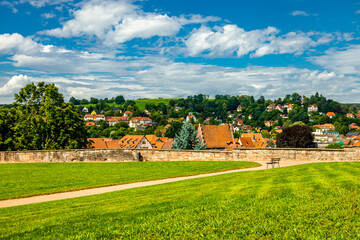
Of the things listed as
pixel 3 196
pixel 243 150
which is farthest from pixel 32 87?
pixel 243 150

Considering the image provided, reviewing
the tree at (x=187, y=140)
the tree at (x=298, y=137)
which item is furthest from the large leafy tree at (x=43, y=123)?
the tree at (x=298, y=137)

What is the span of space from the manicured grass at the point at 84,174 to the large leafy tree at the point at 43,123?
8837mm

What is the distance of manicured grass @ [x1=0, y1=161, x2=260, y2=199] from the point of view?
1435 cm

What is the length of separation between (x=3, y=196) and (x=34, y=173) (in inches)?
237

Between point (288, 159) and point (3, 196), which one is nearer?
point (3, 196)

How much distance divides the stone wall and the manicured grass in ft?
7.37

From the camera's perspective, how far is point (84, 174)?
1800cm

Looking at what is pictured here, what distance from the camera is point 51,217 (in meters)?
8.02

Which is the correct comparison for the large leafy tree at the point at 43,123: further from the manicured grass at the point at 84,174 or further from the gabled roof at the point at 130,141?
the gabled roof at the point at 130,141

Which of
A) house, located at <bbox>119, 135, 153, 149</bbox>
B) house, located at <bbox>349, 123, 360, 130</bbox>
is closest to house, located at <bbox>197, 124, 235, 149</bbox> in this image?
house, located at <bbox>119, 135, 153, 149</bbox>

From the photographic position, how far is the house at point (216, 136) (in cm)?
5900

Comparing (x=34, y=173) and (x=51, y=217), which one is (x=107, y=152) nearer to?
(x=34, y=173)

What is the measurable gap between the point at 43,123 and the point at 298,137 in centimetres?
3531

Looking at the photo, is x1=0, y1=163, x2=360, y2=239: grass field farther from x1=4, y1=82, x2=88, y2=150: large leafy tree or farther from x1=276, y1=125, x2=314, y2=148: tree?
x1=276, y1=125, x2=314, y2=148: tree
